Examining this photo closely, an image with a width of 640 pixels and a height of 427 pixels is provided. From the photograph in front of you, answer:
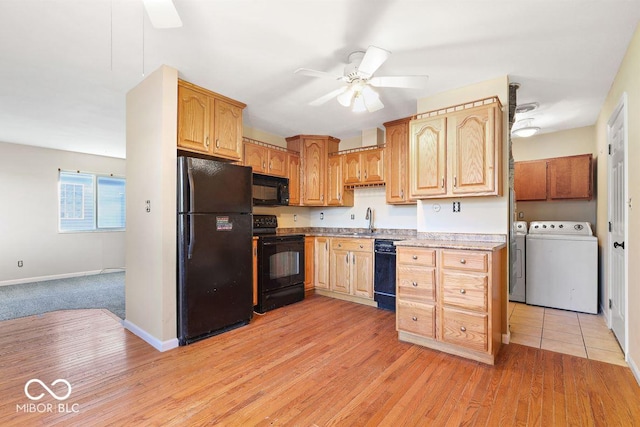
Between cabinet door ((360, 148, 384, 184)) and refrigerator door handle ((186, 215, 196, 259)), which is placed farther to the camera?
cabinet door ((360, 148, 384, 184))

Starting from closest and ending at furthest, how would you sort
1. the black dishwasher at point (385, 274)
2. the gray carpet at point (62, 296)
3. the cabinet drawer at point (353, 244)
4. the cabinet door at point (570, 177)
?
1. the black dishwasher at point (385, 274)
2. the gray carpet at point (62, 296)
3. the cabinet drawer at point (353, 244)
4. the cabinet door at point (570, 177)

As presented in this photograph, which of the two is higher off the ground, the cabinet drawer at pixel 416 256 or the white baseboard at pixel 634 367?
the cabinet drawer at pixel 416 256

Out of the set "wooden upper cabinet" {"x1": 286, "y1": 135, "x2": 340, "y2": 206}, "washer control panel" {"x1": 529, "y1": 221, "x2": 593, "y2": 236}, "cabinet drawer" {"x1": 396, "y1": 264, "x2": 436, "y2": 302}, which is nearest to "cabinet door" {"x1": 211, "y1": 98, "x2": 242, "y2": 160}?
"wooden upper cabinet" {"x1": 286, "y1": 135, "x2": 340, "y2": 206}

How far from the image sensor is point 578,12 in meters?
1.92

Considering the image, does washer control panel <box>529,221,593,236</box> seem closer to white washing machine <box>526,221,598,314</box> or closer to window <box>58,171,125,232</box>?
white washing machine <box>526,221,598,314</box>

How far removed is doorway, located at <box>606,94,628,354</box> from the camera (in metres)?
2.45

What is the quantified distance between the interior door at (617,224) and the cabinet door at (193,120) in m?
3.68

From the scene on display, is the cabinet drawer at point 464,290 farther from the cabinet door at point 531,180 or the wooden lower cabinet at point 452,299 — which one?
the cabinet door at point 531,180

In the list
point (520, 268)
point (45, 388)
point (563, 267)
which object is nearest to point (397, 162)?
point (520, 268)

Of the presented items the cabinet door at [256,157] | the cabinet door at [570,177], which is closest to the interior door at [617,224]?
the cabinet door at [570,177]

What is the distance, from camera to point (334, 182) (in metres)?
4.56

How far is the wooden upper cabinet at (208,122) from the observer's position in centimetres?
280

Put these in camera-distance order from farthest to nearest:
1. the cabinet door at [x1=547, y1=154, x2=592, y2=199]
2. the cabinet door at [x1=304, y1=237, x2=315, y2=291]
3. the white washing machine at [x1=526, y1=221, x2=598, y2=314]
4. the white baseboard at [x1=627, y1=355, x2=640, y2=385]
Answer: the cabinet door at [x1=304, y1=237, x2=315, y2=291]
the cabinet door at [x1=547, y1=154, x2=592, y2=199]
the white washing machine at [x1=526, y1=221, x2=598, y2=314]
the white baseboard at [x1=627, y1=355, x2=640, y2=385]

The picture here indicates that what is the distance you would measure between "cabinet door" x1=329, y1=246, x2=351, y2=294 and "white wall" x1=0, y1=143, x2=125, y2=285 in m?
5.11
